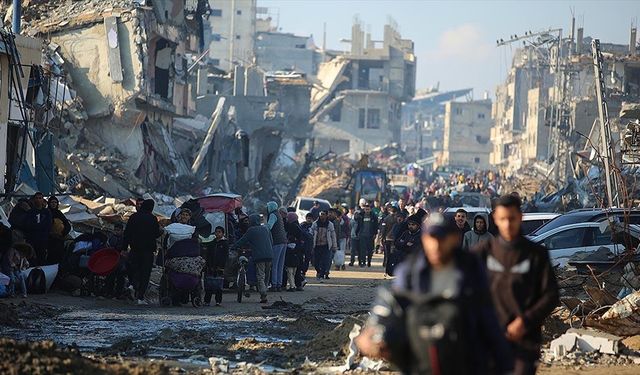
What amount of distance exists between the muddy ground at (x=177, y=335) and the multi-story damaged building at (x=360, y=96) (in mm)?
91187

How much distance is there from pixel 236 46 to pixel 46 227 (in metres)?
104

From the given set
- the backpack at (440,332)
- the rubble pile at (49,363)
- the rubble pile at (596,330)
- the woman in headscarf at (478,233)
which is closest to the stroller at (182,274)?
the woman in headscarf at (478,233)

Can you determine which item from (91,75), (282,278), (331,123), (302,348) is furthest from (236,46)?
(302,348)

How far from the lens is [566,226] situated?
22688mm

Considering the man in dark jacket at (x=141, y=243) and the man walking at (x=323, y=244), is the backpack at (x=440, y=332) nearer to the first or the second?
the man in dark jacket at (x=141, y=243)

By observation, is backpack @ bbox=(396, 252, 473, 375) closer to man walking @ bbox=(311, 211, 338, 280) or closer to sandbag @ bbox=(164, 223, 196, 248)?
sandbag @ bbox=(164, 223, 196, 248)

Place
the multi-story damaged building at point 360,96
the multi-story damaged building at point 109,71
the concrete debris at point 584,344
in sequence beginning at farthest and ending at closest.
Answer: the multi-story damaged building at point 360,96, the multi-story damaged building at point 109,71, the concrete debris at point 584,344

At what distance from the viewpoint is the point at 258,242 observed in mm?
21266

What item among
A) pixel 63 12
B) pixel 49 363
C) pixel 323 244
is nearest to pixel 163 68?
pixel 63 12

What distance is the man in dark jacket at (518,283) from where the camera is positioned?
8.38 m

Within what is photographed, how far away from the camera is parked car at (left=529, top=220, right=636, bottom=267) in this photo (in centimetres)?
2233

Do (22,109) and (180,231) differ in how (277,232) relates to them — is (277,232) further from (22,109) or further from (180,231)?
(22,109)

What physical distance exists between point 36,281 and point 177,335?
572 centimetres

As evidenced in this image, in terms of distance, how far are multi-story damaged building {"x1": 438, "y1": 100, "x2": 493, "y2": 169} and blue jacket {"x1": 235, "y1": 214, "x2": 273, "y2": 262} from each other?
411ft
